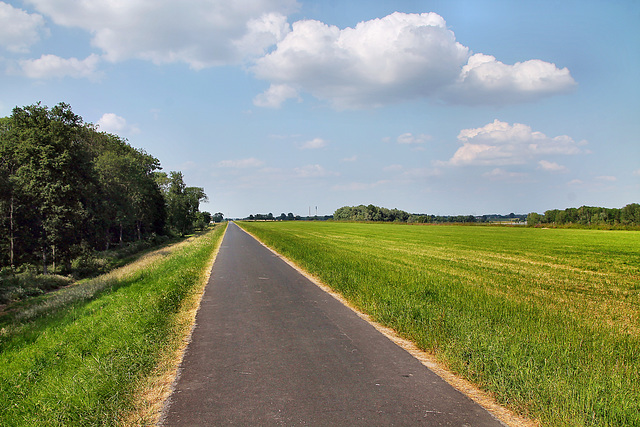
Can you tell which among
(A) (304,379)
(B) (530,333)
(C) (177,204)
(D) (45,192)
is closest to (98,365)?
(A) (304,379)

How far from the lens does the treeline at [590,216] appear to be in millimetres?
104312

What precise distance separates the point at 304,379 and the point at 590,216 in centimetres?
13850

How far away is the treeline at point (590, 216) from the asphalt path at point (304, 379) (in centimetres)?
11312

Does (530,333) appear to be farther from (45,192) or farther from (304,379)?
(45,192)

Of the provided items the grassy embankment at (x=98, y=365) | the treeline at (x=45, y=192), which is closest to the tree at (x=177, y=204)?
the treeline at (x=45, y=192)

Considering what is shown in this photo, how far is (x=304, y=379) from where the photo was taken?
5.11m

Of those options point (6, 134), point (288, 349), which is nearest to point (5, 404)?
point (288, 349)

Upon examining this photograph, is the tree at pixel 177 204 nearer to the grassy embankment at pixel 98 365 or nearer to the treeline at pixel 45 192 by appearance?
the treeline at pixel 45 192

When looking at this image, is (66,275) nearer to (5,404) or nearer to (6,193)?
(6,193)

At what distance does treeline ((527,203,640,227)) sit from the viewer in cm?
10431

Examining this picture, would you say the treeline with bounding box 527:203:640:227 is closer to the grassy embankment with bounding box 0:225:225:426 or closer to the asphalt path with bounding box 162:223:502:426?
the asphalt path with bounding box 162:223:502:426

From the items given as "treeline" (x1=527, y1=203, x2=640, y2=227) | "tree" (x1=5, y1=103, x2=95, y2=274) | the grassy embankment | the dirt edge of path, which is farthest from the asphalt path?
"treeline" (x1=527, y1=203, x2=640, y2=227)

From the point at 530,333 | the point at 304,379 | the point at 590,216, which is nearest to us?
the point at 304,379

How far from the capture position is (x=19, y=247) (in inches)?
1164
